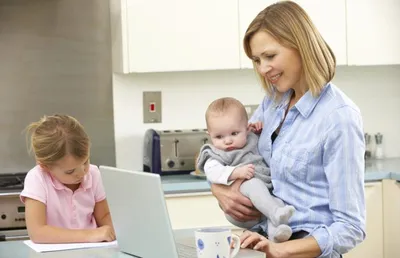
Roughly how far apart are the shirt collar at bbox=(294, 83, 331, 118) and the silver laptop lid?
45 cm

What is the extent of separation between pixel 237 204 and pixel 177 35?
201cm

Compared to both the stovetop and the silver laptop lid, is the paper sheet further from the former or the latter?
the stovetop

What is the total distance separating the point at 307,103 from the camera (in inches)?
83.4

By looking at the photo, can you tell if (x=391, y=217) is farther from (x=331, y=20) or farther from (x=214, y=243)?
(x=214, y=243)

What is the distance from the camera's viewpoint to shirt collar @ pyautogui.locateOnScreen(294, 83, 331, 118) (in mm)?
2102

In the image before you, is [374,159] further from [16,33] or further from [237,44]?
[16,33]

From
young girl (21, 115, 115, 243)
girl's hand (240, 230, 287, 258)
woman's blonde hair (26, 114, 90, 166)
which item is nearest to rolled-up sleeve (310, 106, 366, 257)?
girl's hand (240, 230, 287, 258)

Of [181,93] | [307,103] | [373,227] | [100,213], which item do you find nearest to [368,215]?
[373,227]

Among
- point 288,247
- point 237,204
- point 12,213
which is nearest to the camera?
point 288,247

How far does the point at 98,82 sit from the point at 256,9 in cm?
97

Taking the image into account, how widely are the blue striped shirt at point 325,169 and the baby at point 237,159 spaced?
0.06m

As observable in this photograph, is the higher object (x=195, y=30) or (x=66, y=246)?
(x=195, y=30)

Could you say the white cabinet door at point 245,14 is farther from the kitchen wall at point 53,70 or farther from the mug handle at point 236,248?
the mug handle at point 236,248

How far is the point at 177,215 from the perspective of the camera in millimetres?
4004
